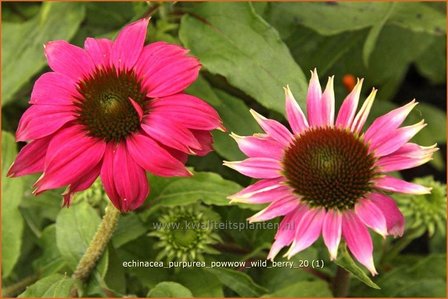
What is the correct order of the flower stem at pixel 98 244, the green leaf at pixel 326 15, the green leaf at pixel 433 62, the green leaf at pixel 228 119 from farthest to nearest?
the green leaf at pixel 433 62
the green leaf at pixel 326 15
the green leaf at pixel 228 119
the flower stem at pixel 98 244

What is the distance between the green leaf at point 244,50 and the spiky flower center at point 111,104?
279 millimetres

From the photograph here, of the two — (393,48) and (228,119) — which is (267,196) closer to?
(228,119)

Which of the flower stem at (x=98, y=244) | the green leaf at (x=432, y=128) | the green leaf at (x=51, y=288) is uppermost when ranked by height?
the flower stem at (x=98, y=244)

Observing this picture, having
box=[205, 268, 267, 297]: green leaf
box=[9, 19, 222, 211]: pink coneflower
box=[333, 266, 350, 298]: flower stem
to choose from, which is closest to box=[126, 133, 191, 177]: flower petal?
box=[9, 19, 222, 211]: pink coneflower

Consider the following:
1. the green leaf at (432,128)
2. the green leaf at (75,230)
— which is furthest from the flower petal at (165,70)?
the green leaf at (432,128)

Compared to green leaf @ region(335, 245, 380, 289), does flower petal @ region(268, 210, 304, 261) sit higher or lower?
higher

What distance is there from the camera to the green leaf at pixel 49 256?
1.22 m

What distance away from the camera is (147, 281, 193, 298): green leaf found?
3.50ft

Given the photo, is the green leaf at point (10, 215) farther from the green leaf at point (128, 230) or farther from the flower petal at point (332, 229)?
the flower petal at point (332, 229)

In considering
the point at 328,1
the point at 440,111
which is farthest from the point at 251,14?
the point at 440,111

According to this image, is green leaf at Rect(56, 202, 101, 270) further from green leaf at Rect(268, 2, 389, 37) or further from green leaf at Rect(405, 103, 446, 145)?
green leaf at Rect(405, 103, 446, 145)

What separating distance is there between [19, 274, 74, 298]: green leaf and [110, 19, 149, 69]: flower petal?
38cm

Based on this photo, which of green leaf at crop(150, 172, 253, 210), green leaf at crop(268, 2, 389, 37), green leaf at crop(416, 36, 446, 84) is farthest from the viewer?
green leaf at crop(416, 36, 446, 84)

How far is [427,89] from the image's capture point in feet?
6.55
